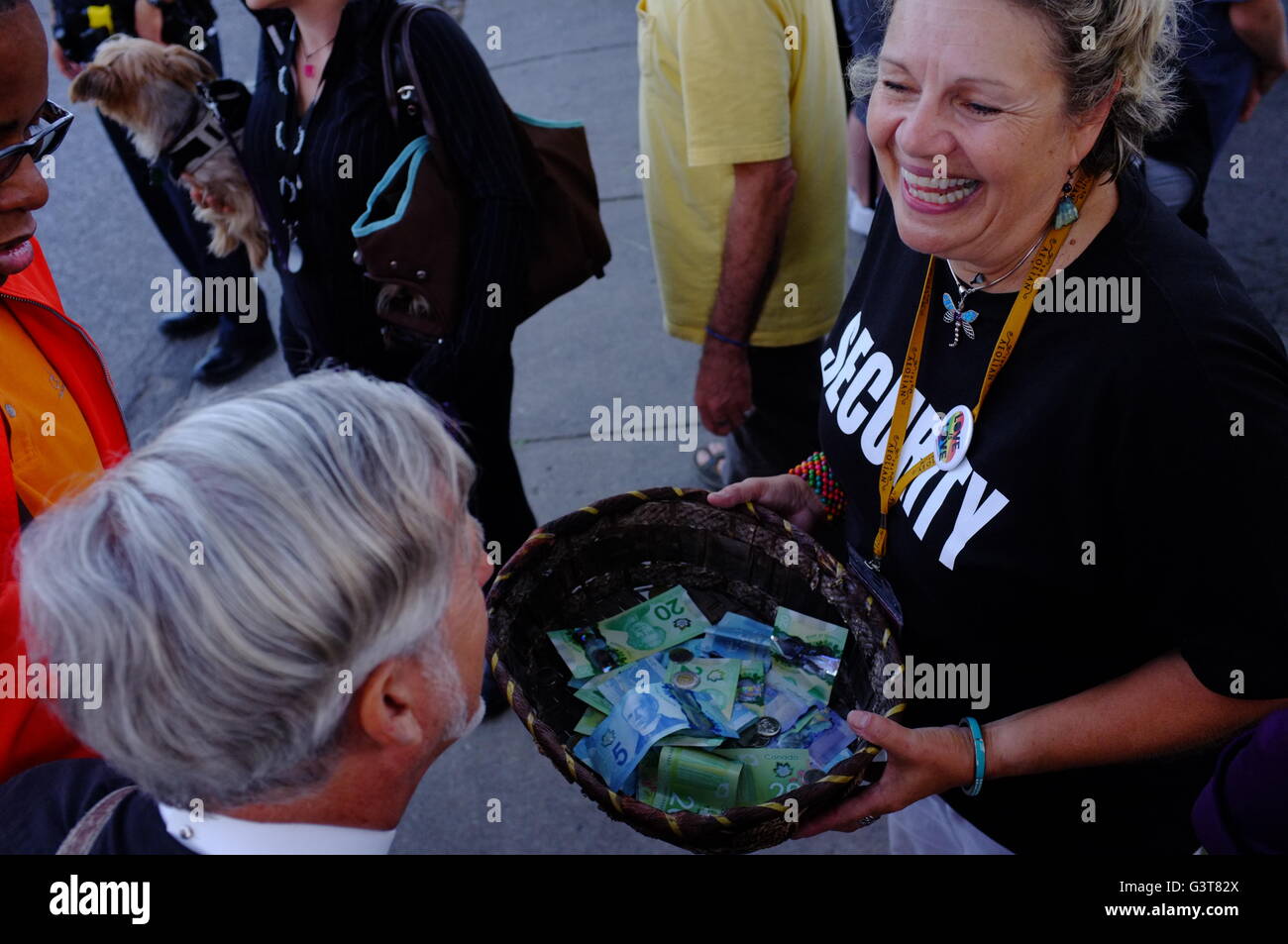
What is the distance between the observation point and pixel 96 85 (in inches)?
106

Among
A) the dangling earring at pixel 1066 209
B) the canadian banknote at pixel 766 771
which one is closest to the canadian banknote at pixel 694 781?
the canadian banknote at pixel 766 771

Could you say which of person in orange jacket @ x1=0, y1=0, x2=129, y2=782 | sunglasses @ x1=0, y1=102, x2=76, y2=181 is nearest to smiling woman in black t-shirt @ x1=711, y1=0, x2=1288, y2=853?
person in orange jacket @ x1=0, y1=0, x2=129, y2=782

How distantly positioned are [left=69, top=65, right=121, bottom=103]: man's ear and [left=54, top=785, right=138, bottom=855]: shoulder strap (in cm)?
210

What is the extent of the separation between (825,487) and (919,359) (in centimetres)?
53

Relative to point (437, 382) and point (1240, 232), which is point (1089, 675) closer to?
point (437, 382)

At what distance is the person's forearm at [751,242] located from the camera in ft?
7.79

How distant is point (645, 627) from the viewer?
2.04 meters

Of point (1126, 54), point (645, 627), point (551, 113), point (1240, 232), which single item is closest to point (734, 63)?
point (1126, 54)

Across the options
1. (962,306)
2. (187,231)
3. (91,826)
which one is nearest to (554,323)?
(187,231)

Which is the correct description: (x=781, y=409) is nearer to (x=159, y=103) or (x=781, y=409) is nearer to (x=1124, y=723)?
(x=1124, y=723)

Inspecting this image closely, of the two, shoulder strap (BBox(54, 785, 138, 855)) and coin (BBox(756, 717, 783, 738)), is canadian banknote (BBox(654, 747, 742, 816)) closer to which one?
coin (BBox(756, 717, 783, 738))

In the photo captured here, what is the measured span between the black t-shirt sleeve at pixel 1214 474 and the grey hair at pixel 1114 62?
0.25 m

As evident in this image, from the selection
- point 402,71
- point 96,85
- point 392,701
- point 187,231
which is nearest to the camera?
point 392,701

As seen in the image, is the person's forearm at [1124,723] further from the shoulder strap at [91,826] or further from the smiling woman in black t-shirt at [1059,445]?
the shoulder strap at [91,826]
